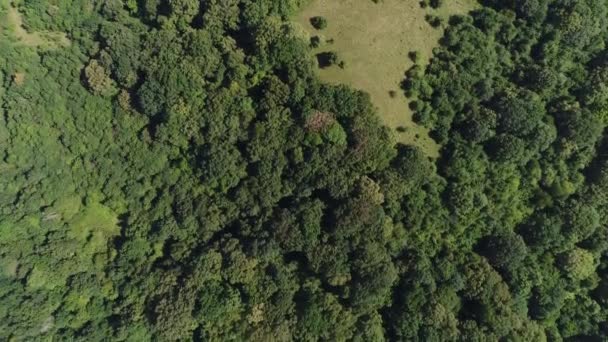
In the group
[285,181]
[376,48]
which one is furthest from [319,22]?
[285,181]

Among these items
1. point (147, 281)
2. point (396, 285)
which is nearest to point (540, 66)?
point (396, 285)

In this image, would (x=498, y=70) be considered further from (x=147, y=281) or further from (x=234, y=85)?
(x=147, y=281)

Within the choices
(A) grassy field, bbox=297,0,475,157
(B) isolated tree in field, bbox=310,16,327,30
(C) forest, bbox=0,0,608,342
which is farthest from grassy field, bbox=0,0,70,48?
(B) isolated tree in field, bbox=310,16,327,30

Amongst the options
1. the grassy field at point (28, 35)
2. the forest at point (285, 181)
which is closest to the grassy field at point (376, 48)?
the forest at point (285, 181)

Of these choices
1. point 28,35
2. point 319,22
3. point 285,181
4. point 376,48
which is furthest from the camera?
point 376,48

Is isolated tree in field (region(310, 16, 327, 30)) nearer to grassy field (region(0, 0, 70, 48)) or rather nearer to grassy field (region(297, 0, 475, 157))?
grassy field (region(297, 0, 475, 157))

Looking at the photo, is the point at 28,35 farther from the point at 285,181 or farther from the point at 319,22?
the point at 285,181
